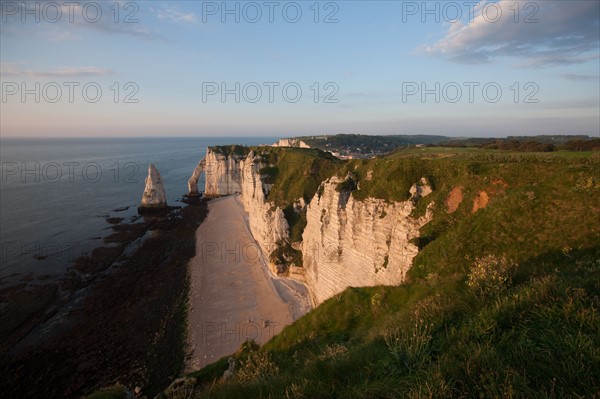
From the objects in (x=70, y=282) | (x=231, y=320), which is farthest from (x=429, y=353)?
(x=70, y=282)

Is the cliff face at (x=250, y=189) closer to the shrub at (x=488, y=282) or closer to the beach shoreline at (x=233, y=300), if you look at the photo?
the beach shoreline at (x=233, y=300)

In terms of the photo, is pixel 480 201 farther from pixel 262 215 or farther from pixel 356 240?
pixel 262 215

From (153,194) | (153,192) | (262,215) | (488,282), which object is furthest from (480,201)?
(153,194)

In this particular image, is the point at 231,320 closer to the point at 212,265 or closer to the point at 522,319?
the point at 212,265

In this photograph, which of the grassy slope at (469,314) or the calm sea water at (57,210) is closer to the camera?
the grassy slope at (469,314)

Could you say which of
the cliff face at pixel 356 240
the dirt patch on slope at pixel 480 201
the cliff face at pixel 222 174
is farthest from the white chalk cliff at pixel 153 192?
the dirt patch on slope at pixel 480 201
